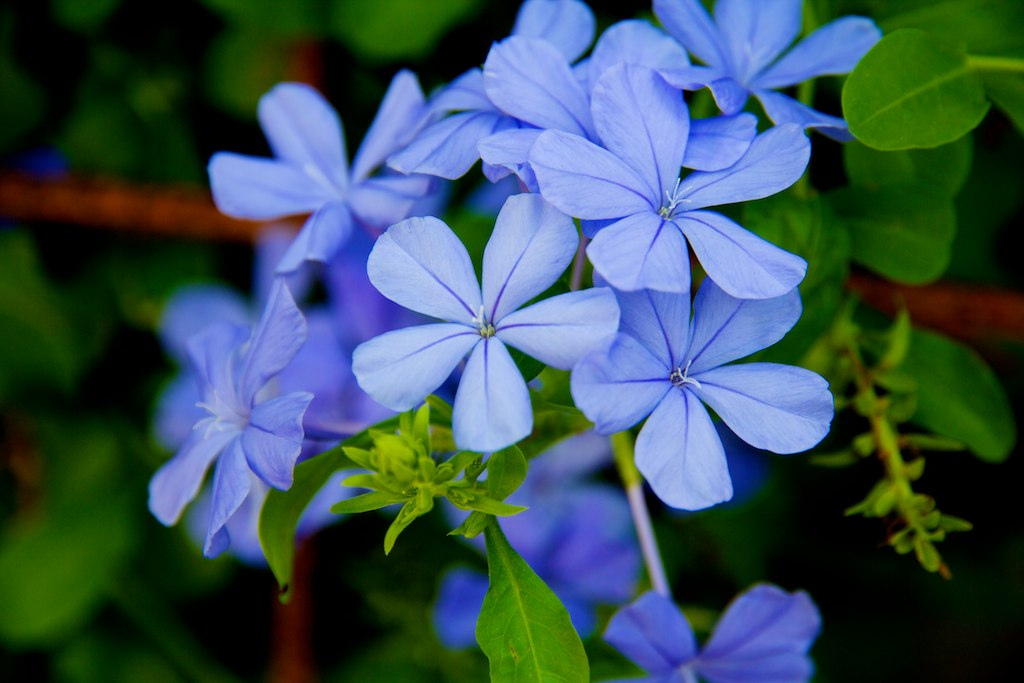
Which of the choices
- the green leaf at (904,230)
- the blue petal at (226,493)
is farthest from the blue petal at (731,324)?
the blue petal at (226,493)

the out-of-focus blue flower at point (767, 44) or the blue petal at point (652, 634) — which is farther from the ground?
the out-of-focus blue flower at point (767, 44)

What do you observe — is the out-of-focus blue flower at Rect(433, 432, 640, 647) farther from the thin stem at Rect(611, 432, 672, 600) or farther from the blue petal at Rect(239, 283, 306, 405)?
the blue petal at Rect(239, 283, 306, 405)

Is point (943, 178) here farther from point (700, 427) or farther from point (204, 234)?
point (204, 234)

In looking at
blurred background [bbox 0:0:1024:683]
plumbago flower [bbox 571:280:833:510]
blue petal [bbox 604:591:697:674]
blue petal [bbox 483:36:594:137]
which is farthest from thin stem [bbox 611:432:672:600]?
blurred background [bbox 0:0:1024:683]

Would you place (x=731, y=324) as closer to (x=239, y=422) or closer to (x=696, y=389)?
(x=696, y=389)

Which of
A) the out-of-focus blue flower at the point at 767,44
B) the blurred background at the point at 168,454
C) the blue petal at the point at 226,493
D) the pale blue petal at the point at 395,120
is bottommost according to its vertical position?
the blurred background at the point at 168,454

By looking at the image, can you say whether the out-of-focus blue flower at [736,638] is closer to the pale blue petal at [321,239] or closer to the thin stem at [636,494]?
the thin stem at [636,494]
